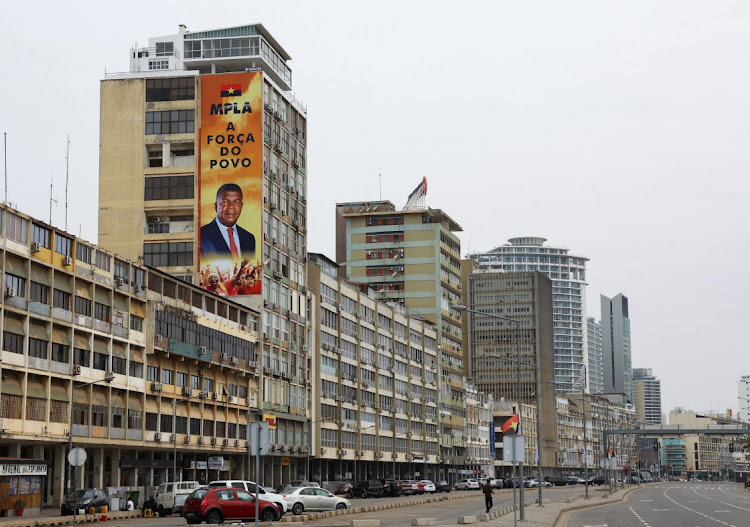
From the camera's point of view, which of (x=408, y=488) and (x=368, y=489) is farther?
(x=408, y=488)

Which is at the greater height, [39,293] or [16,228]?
[16,228]

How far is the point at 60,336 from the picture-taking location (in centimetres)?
6669

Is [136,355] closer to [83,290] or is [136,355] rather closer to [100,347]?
[100,347]

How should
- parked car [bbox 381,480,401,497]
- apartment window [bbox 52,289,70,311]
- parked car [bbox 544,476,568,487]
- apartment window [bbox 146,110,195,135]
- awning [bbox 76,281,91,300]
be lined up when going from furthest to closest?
parked car [bbox 544,476,568,487] → parked car [bbox 381,480,401,497] → apartment window [bbox 146,110,195,135] → awning [bbox 76,281,91,300] → apartment window [bbox 52,289,70,311]

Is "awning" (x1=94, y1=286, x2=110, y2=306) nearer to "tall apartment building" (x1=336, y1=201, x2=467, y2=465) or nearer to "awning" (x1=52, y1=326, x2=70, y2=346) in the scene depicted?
"awning" (x1=52, y1=326, x2=70, y2=346)

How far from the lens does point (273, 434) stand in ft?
326

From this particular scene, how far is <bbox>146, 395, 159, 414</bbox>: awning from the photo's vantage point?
7800 cm

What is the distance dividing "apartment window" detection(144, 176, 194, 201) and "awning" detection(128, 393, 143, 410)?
27.0m

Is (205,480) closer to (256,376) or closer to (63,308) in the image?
(256,376)

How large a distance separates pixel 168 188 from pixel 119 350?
2806 cm

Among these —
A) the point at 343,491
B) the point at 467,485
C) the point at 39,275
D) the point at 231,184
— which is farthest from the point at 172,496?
the point at 467,485

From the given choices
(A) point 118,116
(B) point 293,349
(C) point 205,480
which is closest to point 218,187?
(A) point 118,116

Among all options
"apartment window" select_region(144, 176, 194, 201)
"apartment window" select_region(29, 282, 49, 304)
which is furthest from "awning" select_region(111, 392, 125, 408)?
"apartment window" select_region(144, 176, 194, 201)

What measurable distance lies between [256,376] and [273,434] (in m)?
6.07
